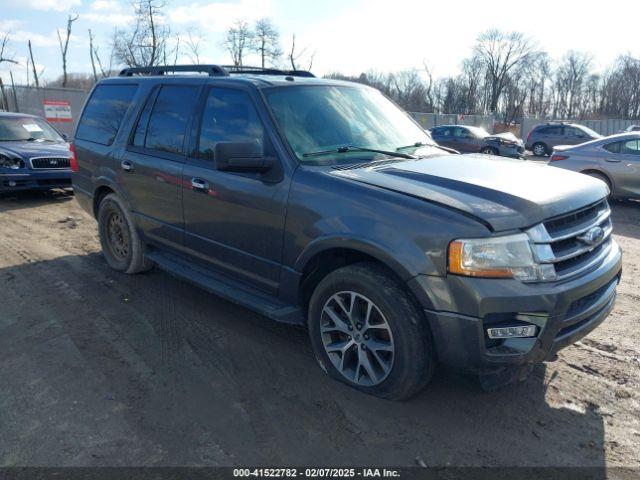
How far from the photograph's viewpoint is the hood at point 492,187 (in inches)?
111

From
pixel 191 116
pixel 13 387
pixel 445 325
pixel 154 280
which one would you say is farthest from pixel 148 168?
pixel 445 325

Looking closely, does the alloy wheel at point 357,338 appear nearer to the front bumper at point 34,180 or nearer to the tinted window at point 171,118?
the tinted window at point 171,118

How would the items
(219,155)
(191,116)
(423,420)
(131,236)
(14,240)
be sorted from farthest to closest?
(14,240), (131,236), (191,116), (219,155), (423,420)

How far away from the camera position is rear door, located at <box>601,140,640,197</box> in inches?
381

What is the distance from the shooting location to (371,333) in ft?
10.5

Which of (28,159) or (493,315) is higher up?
(28,159)

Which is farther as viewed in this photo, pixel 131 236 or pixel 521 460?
pixel 131 236

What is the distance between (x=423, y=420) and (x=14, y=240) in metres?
6.16

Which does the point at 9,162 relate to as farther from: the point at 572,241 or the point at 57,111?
the point at 57,111

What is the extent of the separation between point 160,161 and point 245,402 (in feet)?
7.67

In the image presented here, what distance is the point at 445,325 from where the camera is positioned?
9.21ft

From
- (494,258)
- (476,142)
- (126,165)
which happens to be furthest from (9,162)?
(476,142)

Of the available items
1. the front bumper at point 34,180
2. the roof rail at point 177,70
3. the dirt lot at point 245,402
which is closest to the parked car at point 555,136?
the front bumper at point 34,180

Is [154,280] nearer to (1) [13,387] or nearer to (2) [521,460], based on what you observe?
(1) [13,387]
